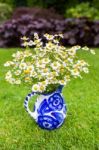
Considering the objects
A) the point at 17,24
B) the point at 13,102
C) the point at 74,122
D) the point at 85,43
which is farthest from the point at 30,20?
the point at 74,122

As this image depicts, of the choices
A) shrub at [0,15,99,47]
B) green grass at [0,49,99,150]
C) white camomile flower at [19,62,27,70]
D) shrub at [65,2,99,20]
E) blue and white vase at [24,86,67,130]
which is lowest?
shrub at [65,2,99,20]

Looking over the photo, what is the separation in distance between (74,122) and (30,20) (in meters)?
4.76

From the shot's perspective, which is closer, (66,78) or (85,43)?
(66,78)

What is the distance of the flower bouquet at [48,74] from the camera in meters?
4.58

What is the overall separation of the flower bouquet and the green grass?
0.49 ft

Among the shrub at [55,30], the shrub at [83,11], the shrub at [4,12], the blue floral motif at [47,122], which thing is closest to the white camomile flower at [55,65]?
the blue floral motif at [47,122]

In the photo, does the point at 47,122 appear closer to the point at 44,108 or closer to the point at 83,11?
the point at 44,108

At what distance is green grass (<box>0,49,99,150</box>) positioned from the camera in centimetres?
474

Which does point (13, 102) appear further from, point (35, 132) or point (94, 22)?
point (94, 22)

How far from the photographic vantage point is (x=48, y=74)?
4.55m

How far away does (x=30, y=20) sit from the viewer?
965 cm

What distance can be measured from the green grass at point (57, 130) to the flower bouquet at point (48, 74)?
15 centimetres

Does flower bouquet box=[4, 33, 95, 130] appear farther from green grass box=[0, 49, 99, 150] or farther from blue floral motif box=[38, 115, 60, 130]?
green grass box=[0, 49, 99, 150]

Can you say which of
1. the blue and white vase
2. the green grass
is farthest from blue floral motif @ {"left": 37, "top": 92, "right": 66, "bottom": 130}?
the green grass
